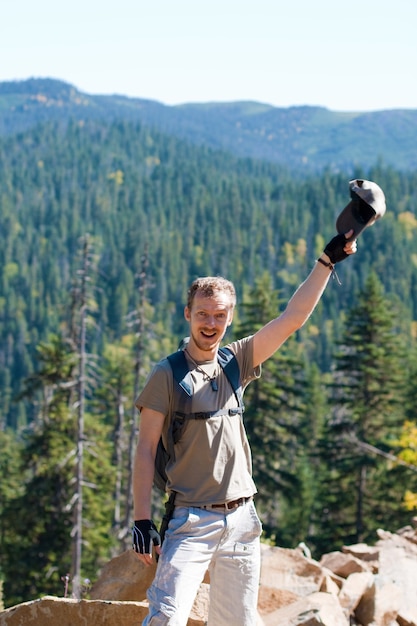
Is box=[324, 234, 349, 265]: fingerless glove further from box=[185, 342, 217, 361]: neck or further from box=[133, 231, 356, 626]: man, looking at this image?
box=[185, 342, 217, 361]: neck

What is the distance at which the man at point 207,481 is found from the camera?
14.6ft

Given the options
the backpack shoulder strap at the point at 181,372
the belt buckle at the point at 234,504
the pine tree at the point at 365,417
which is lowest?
the pine tree at the point at 365,417

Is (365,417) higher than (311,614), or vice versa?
(311,614)

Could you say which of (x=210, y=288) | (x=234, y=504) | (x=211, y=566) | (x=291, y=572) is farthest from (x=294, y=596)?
(x=210, y=288)

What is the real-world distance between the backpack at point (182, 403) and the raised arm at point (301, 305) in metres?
0.19

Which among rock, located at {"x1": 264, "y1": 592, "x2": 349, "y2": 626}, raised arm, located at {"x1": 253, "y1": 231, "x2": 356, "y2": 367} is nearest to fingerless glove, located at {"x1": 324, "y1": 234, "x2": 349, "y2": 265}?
raised arm, located at {"x1": 253, "y1": 231, "x2": 356, "y2": 367}

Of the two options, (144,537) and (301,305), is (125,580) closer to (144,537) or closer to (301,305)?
(144,537)

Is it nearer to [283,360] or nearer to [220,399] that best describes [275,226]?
[283,360]

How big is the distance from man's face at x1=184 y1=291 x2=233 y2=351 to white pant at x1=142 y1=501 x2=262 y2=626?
2.95 feet

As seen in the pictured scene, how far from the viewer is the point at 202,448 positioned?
14.6ft

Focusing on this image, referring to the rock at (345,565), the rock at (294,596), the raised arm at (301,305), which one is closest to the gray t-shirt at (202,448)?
the raised arm at (301,305)

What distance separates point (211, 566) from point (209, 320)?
4.40 feet

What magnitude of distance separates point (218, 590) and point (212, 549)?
26cm

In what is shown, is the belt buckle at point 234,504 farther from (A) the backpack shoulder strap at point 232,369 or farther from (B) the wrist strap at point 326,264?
(B) the wrist strap at point 326,264
